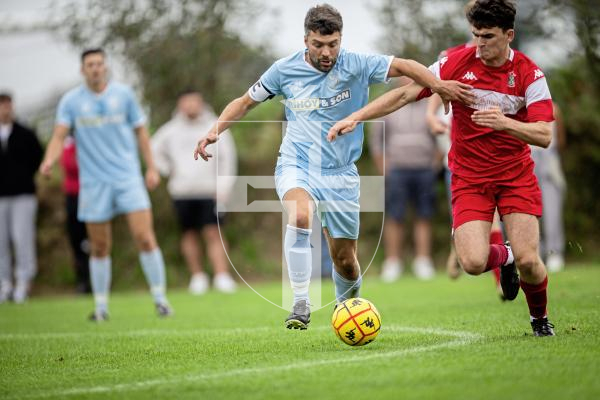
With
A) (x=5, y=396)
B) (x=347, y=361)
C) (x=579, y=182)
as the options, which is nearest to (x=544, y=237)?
(x=579, y=182)

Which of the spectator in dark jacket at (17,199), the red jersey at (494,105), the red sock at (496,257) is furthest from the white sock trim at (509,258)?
the spectator in dark jacket at (17,199)

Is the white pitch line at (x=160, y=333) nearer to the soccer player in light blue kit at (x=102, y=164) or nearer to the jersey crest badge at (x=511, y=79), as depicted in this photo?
the soccer player in light blue kit at (x=102, y=164)

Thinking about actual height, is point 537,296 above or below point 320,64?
below

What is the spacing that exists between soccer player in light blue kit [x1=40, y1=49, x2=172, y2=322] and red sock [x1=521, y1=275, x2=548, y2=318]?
5.03 meters

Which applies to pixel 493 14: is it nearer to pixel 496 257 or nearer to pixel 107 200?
pixel 496 257

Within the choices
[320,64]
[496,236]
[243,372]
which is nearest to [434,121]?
[496,236]

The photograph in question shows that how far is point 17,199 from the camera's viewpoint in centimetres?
1448

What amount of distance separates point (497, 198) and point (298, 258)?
60.5 inches

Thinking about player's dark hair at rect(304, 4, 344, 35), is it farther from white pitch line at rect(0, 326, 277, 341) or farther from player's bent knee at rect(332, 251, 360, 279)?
white pitch line at rect(0, 326, 277, 341)

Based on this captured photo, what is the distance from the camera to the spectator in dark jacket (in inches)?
567

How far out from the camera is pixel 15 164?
567 inches

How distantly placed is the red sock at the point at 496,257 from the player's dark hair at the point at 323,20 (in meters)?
1.98

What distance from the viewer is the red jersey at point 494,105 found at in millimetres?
6742

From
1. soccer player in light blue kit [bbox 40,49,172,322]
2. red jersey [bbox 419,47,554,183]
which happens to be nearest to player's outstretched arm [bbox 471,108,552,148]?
red jersey [bbox 419,47,554,183]
